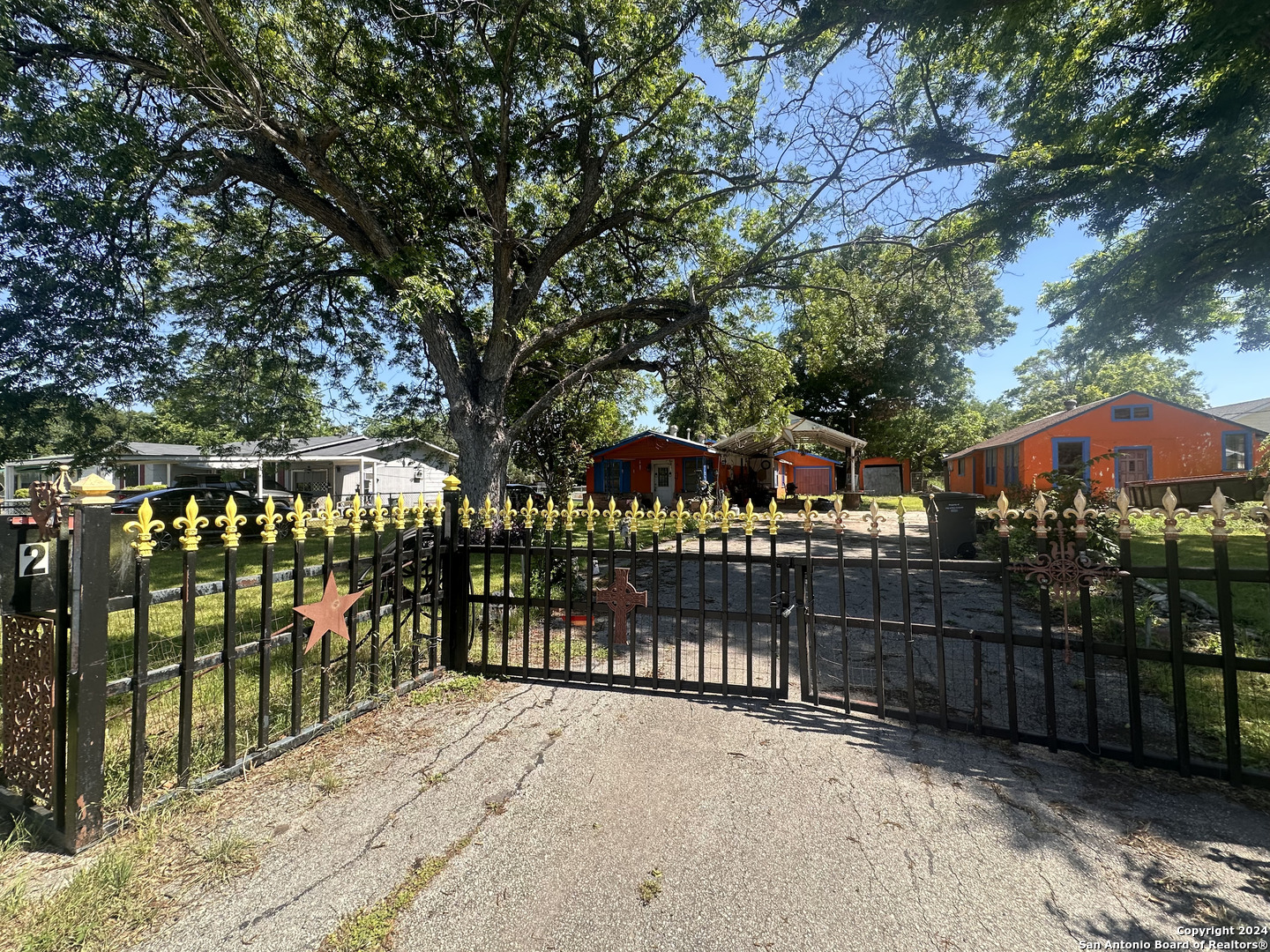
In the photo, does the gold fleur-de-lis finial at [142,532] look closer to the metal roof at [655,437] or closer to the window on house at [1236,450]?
the metal roof at [655,437]

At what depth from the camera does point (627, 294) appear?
1261cm

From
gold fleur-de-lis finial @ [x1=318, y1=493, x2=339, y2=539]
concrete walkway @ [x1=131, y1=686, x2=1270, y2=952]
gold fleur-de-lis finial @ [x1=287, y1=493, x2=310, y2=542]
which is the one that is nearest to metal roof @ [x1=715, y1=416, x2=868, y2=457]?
concrete walkway @ [x1=131, y1=686, x2=1270, y2=952]

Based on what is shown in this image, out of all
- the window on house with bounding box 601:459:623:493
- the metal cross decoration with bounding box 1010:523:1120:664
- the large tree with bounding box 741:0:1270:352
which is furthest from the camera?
the window on house with bounding box 601:459:623:493

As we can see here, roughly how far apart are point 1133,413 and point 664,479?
60.7ft

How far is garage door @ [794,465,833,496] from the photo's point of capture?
28.7 meters

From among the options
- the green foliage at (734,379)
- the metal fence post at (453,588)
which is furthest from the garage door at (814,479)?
the metal fence post at (453,588)

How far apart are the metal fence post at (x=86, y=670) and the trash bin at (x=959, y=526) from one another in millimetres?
10944

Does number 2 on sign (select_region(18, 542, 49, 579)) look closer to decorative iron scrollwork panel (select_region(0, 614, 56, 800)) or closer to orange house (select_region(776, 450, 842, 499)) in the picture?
decorative iron scrollwork panel (select_region(0, 614, 56, 800))

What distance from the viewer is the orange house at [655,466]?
24.8m

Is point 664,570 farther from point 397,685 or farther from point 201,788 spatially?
point 201,788

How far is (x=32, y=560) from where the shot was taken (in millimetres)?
2396

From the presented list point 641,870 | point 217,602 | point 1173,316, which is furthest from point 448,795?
point 1173,316

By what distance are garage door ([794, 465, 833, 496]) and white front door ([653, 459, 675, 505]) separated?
7861 mm

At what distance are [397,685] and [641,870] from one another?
265 cm
